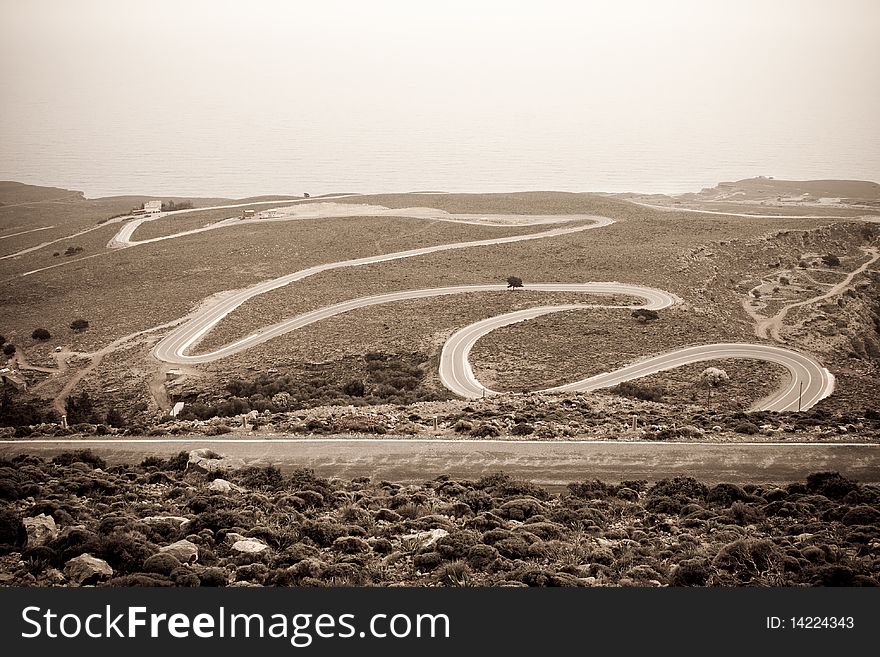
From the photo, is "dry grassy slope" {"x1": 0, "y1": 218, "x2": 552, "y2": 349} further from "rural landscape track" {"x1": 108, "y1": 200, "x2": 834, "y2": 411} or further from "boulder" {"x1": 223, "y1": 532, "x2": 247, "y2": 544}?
"boulder" {"x1": 223, "y1": 532, "x2": 247, "y2": 544}

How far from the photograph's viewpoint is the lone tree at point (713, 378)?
3344 cm

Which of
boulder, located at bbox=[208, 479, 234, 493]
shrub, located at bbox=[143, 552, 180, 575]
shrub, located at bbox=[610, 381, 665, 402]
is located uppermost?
shrub, located at bbox=[143, 552, 180, 575]

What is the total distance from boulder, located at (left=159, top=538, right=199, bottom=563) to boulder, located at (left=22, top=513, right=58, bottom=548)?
253cm

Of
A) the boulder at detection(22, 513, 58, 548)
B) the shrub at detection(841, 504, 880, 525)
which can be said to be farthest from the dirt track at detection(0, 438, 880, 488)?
the boulder at detection(22, 513, 58, 548)

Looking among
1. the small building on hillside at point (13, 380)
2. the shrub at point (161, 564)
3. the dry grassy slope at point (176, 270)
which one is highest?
the dry grassy slope at point (176, 270)

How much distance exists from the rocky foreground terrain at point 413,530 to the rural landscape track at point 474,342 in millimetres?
14846

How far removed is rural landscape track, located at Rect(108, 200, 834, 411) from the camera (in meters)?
33.3

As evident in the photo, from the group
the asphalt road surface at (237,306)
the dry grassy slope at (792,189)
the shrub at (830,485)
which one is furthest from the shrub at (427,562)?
the dry grassy slope at (792,189)

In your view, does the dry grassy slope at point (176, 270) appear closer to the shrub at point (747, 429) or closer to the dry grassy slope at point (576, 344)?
the dry grassy slope at point (576, 344)

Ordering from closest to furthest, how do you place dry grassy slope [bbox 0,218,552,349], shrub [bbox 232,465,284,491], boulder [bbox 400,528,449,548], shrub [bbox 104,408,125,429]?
boulder [bbox 400,528,449,548] < shrub [bbox 232,465,284,491] < shrub [bbox 104,408,125,429] < dry grassy slope [bbox 0,218,552,349]

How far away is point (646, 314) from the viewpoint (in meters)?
42.9

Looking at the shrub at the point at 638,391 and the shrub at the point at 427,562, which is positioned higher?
the shrub at the point at 427,562

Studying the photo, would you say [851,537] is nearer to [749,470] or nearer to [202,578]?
[749,470]

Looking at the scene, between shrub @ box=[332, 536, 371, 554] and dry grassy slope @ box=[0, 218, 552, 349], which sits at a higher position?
dry grassy slope @ box=[0, 218, 552, 349]
